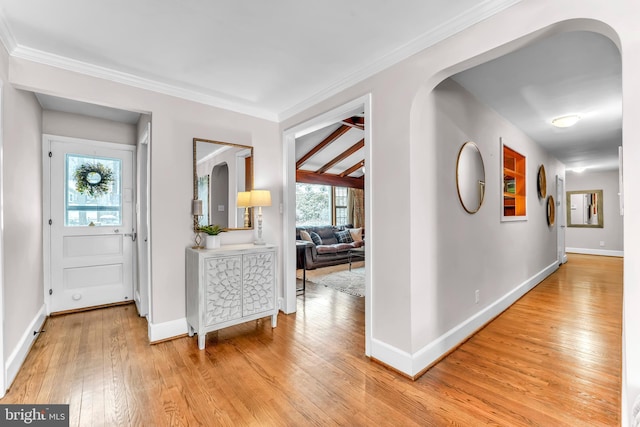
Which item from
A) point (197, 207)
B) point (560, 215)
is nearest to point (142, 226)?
point (197, 207)

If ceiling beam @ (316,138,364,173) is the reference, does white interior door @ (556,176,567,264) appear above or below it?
below

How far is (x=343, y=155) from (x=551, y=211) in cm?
434

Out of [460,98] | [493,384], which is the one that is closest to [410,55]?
[460,98]

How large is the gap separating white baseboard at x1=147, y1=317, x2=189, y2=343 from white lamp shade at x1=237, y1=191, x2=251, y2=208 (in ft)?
4.09

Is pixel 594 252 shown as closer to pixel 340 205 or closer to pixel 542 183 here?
pixel 542 183

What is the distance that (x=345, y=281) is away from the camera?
16.7 feet

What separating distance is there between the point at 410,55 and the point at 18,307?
3.53 metres

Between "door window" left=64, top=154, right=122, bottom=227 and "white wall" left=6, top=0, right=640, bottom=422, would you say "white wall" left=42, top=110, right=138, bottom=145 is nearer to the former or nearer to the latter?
"door window" left=64, top=154, right=122, bottom=227

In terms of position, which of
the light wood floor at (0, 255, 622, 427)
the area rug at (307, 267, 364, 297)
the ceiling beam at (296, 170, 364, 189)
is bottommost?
the light wood floor at (0, 255, 622, 427)

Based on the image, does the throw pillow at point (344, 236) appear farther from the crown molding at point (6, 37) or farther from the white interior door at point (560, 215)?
the crown molding at point (6, 37)

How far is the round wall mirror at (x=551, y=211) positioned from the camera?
214 inches

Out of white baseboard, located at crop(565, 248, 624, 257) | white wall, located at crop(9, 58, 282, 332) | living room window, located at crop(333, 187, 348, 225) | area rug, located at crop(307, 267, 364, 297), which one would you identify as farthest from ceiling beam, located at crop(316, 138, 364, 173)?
white baseboard, located at crop(565, 248, 624, 257)

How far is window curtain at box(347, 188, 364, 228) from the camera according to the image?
920 centimetres

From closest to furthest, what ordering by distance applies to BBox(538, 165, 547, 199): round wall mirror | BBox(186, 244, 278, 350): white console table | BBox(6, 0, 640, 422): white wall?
BBox(6, 0, 640, 422): white wall < BBox(186, 244, 278, 350): white console table < BBox(538, 165, 547, 199): round wall mirror
